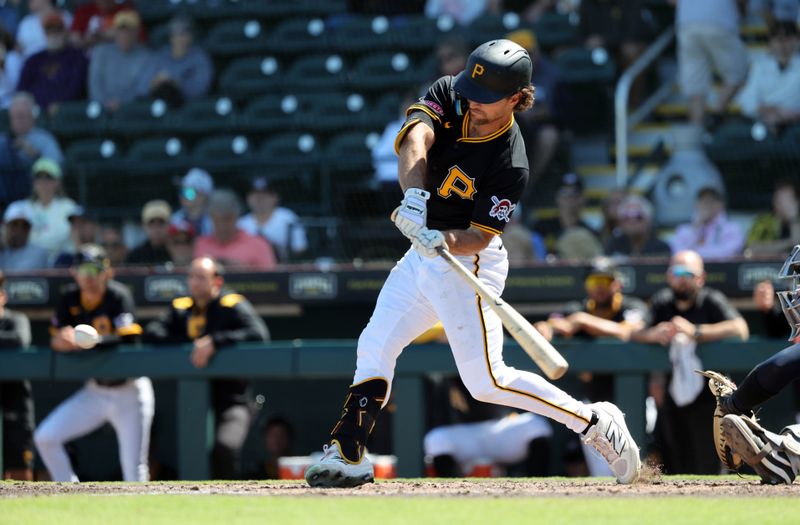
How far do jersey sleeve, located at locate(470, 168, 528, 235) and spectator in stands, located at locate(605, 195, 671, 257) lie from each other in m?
4.01

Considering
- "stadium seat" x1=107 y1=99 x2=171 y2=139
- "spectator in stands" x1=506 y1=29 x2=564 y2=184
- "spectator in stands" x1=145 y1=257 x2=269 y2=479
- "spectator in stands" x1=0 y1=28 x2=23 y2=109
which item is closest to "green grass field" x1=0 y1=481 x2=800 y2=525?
"spectator in stands" x1=145 y1=257 x2=269 y2=479

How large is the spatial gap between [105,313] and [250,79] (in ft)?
→ 13.2

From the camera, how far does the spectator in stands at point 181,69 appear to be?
11.5 metres

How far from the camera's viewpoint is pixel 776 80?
976 cm

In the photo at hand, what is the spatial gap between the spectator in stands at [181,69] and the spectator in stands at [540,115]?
2.83m

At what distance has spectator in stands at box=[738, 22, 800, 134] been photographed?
9.61m

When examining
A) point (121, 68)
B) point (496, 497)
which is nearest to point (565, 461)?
point (496, 497)

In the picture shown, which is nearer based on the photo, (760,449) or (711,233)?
(760,449)

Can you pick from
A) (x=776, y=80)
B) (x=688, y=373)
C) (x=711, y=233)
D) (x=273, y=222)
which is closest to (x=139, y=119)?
(x=273, y=222)

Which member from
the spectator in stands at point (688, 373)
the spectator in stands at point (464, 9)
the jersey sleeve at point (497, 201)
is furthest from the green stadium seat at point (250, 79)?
the jersey sleeve at point (497, 201)

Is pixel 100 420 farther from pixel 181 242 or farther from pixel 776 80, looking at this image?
pixel 776 80

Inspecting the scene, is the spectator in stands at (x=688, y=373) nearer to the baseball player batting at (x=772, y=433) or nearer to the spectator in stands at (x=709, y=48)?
the baseball player batting at (x=772, y=433)

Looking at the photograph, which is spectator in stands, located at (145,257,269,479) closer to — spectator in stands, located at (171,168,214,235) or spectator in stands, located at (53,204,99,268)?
spectator in stands, located at (171,168,214,235)

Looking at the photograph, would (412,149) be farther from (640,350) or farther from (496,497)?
(640,350)
